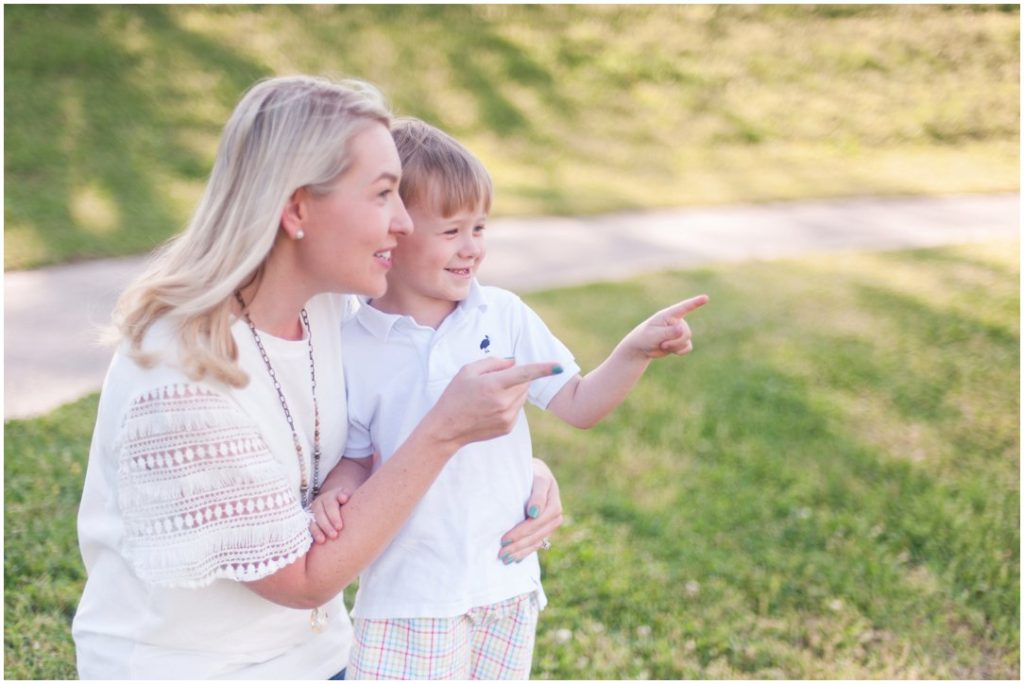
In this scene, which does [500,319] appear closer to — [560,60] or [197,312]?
[197,312]

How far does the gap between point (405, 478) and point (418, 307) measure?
0.39 meters

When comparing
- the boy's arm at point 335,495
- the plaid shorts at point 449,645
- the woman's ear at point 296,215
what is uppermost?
the woman's ear at point 296,215

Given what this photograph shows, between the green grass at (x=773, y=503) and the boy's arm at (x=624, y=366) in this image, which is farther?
the green grass at (x=773, y=503)

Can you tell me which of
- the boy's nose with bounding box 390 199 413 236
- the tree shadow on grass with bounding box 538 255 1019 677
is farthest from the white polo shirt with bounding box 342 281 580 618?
the tree shadow on grass with bounding box 538 255 1019 677

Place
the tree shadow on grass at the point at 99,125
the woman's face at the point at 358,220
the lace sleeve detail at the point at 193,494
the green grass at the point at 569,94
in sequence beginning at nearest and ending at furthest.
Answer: the lace sleeve detail at the point at 193,494, the woman's face at the point at 358,220, the tree shadow on grass at the point at 99,125, the green grass at the point at 569,94

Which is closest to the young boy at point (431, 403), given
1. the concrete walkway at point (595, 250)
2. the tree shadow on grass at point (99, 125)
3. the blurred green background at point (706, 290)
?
the blurred green background at point (706, 290)

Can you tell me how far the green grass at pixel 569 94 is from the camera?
8133 mm

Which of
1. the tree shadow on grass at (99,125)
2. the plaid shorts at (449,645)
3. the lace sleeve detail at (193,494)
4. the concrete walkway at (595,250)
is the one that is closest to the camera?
the lace sleeve detail at (193,494)

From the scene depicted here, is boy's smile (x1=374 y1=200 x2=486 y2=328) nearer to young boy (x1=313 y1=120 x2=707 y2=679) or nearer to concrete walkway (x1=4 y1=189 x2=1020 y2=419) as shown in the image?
young boy (x1=313 y1=120 x2=707 y2=679)

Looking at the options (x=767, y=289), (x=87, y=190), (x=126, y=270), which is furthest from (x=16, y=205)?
(x=767, y=289)

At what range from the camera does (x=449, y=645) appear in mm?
1967

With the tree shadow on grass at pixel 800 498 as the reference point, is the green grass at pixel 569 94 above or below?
above

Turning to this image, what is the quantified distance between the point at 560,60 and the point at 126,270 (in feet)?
19.7

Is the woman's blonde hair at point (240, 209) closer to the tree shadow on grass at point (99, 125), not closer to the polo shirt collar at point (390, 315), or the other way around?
the polo shirt collar at point (390, 315)
